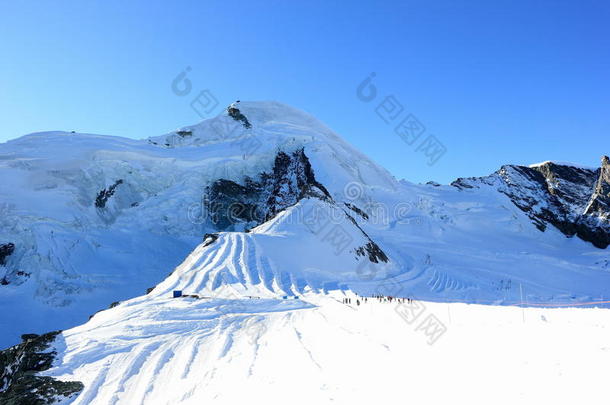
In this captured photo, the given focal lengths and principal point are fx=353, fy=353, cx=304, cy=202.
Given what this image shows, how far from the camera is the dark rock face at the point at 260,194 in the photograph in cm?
4800

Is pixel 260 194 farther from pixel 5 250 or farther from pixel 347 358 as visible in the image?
pixel 347 358

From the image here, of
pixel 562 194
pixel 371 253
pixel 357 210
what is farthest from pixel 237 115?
pixel 562 194

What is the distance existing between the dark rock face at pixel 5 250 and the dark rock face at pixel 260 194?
20.4m

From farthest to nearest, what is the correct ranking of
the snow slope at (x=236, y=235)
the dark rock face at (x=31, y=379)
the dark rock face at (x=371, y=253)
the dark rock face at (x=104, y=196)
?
the dark rock face at (x=104, y=196) < the dark rock face at (x=371, y=253) < the snow slope at (x=236, y=235) < the dark rock face at (x=31, y=379)

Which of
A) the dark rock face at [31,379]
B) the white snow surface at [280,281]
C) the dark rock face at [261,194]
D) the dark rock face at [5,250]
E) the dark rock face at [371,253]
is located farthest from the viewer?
the dark rock face at [261,194]

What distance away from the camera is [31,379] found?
1045 centimetres

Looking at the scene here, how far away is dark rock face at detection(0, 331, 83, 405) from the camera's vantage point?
937 centimetres

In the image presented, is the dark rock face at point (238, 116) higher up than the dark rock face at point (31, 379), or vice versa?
the dark rock face at point (238, 116)

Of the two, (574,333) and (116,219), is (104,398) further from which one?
(116,219)

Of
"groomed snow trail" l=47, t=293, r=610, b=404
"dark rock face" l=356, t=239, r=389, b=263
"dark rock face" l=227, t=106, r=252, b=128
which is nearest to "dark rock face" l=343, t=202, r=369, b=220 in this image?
"dark rock face" l=356, t=239, r=389, b=263

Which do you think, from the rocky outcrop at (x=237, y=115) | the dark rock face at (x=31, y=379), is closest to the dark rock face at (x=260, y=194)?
the rocky outcrop at (x=237, y=115)

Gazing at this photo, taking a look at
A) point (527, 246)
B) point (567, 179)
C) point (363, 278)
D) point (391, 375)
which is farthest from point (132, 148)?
point (567, 179)

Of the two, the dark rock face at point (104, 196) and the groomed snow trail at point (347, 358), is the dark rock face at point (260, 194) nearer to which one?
the dark rock face at point (104, 196)

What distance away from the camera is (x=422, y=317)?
12227 mm
